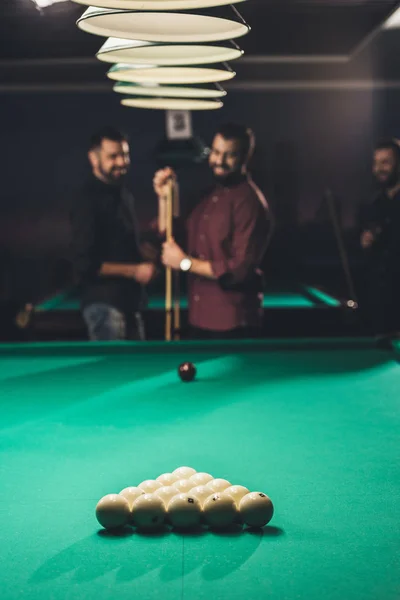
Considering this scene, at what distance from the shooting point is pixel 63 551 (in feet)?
4.41

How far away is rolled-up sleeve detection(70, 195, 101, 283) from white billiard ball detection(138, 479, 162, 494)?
2.79m

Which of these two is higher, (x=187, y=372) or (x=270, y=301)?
(x=187, y=372)

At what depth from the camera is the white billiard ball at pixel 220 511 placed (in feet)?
4.65

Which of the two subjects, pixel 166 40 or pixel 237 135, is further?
pixel 237 135

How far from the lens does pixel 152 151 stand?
24.8 ft

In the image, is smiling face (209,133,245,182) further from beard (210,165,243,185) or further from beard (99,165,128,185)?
beard (99,165,128,185)

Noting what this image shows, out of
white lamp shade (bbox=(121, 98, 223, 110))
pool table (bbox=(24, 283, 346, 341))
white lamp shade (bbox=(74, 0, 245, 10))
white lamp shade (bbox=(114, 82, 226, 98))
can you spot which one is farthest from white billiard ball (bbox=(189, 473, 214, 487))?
pool table (bbox=(24, 283, 346, 341))

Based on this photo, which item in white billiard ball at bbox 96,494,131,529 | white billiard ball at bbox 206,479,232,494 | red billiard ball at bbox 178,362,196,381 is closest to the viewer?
white billiard ball at bbox 96,494,131,529

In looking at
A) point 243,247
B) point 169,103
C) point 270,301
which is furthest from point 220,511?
point 270,301

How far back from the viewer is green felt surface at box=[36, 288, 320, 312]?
18.8 ft

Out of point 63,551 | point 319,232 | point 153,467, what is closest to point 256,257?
point 153,467

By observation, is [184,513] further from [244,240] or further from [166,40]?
[244,240]

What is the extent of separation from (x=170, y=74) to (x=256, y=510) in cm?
187

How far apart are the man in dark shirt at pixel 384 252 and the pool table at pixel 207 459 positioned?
2048 mm
